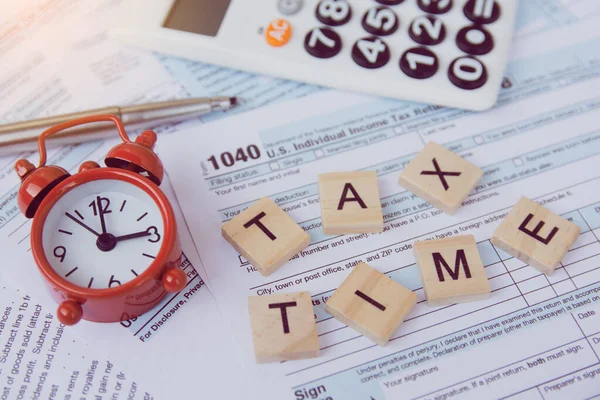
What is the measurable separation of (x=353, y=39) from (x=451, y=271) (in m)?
0.28

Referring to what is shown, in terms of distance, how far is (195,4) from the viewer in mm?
643

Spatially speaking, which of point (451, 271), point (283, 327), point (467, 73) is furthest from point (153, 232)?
point (467, 73)

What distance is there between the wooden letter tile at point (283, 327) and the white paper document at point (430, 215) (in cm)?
2

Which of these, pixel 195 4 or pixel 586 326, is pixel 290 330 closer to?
pixel 586 326

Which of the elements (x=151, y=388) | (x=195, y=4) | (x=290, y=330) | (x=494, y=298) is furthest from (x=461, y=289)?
(x=195, y=4)

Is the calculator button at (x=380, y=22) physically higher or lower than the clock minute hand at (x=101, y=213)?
higher

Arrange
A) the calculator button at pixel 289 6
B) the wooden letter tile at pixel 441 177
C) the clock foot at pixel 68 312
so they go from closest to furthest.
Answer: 1. the clock foot at pixel 68 312
2. the wooden letter tile at pixel 441 177
3. the calculator button at pixel 289 6

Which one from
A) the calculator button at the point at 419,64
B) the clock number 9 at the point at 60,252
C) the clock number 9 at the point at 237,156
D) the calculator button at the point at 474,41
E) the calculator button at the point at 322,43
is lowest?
the clock number 9 at the point at 237,156

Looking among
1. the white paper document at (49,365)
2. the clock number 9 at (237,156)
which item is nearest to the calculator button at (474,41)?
the clock number 9 at (237,156)

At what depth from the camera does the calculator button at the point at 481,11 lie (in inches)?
24.6

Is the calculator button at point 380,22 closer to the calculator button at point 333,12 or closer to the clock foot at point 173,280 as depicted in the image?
the calculator button at point 333,12

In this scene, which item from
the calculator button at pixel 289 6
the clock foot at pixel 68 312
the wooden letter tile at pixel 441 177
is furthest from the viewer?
the calculator button at pixel 289 6

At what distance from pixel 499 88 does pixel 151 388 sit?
455mm

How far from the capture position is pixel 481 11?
626 mm
